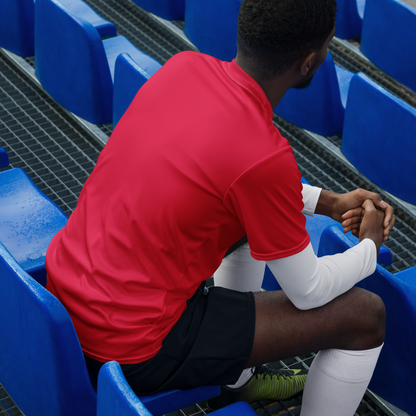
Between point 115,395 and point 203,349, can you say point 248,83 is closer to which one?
point 203,349

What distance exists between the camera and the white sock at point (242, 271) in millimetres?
1736

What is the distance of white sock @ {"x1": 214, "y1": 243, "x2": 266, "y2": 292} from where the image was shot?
68.5 inches

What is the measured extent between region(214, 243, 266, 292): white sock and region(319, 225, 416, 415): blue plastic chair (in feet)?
0.67

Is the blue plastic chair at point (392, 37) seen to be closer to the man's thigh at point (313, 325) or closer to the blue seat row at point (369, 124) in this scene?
the blue seat row at point (369, 124)

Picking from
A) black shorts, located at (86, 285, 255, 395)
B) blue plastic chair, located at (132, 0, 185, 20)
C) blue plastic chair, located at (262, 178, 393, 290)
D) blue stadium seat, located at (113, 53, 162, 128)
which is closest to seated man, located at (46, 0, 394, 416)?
black shorts, located at (86, 285, 255, 395)

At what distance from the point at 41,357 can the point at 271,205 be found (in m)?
0.58

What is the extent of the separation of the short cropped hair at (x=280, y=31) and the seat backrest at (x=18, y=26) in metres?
1.90

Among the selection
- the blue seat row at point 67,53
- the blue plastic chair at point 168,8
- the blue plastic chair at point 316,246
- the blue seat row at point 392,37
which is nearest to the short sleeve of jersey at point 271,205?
the blue plastic chair at point 316,246

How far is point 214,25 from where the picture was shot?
2.89 metres

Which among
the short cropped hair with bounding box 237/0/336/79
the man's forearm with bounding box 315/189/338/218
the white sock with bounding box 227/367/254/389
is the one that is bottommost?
the white sock with bounding box 227/367/254/389

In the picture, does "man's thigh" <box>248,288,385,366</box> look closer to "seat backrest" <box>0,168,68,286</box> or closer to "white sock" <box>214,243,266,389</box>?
"white sock" <box>214,243,266,389</box>

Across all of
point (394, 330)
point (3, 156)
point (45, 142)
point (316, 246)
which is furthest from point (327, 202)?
point (45, 142)

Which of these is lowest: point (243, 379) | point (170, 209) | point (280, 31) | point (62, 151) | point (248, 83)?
point (62, 151)

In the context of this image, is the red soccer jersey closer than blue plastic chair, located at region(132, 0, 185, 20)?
Yes
